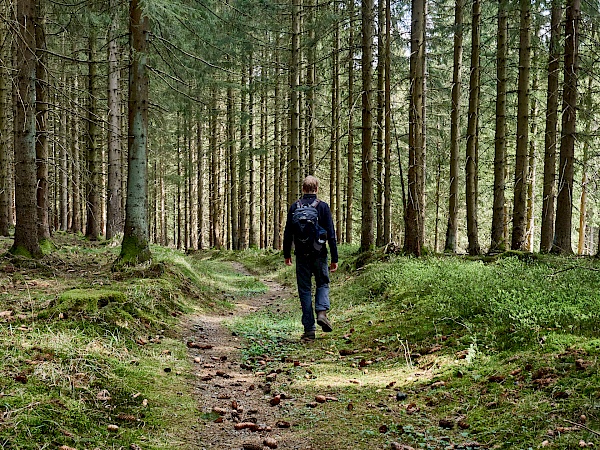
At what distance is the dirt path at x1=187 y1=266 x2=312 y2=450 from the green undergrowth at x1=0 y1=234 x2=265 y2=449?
0.17 metres

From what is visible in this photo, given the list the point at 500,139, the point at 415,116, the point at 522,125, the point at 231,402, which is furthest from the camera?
the point at 500,139

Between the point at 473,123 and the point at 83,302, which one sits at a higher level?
the point at 473,123

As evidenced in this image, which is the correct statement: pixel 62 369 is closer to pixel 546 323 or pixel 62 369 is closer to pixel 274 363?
pixel 274 363

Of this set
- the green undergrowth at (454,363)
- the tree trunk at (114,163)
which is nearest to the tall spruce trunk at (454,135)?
the green undergrowth at (454,363)

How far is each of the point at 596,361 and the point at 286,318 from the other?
6.12 m

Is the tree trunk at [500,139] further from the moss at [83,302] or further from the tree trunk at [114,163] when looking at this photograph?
the tree trunk at [114,163]

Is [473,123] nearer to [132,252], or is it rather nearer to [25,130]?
[132,252]

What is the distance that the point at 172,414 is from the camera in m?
4.17

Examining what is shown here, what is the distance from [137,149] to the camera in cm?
986

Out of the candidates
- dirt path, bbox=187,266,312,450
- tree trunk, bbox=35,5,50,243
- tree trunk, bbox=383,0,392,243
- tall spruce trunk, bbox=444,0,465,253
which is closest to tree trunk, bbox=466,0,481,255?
tall spruce trunk, bbox=444,0,465,253

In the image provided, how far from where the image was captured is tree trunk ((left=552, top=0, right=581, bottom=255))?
1071 cm

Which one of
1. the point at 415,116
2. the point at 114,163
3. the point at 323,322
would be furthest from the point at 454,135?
the point at 114,163

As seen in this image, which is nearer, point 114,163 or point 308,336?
point 308,336

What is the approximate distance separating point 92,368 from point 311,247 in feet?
12.5
